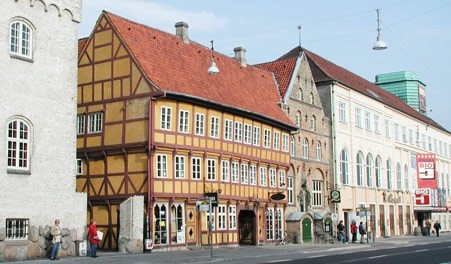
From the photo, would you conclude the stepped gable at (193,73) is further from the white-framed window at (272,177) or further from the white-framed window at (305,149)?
the white-framed window at (305,149)

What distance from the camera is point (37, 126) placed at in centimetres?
2678

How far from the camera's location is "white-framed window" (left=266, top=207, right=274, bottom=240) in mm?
41531

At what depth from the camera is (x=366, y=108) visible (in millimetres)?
60531

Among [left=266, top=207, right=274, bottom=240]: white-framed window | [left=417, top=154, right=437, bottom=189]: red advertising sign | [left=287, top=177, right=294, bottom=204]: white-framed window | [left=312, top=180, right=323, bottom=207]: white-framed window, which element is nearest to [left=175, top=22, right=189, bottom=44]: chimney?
[left=266, top=207, right=274, bottom=240]: white-framed window

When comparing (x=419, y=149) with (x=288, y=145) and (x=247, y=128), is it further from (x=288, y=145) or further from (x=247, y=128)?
(x=247, y=128)

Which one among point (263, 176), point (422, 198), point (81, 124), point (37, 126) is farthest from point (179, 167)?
point (422, 198)

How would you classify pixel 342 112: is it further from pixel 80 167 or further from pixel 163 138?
pixel 80 167

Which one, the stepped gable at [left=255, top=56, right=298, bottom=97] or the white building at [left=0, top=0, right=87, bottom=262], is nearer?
the white building at [left=0, top=0, right=87, bottom=262]

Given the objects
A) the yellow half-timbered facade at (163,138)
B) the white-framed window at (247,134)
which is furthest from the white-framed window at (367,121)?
the white-framed window at (247,134)

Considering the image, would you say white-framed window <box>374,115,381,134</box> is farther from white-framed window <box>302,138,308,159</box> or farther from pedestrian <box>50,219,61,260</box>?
pedestrian <box>50,219,61,260</box>

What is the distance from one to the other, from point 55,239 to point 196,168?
34.1 feet

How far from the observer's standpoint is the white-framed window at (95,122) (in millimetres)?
34612

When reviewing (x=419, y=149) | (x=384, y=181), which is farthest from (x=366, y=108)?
(x=419, y=149)

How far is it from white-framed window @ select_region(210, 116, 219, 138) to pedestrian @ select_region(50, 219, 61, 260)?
12.1 metres
